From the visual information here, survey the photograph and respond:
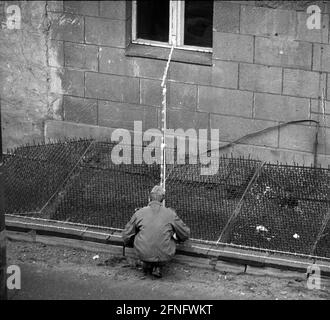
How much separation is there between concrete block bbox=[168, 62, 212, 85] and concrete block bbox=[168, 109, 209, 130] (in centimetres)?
48

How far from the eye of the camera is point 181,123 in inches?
597

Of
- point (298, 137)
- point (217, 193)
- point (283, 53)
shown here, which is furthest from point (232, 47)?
point (217, 193)

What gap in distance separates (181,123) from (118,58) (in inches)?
53.2

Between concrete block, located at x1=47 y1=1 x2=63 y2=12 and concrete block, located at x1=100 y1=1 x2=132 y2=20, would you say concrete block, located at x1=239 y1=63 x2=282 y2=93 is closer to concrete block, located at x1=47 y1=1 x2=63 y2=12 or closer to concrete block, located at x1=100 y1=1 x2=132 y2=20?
concrete block, located at x1=100 y1=1 x2=132 y2=20

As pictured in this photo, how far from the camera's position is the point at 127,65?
15.2 metres

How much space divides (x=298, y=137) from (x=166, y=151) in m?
2.01

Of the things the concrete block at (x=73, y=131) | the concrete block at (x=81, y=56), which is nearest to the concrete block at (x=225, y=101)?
the concrete block at (x=73, y=131)

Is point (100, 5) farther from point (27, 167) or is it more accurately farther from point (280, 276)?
point (280, 276)

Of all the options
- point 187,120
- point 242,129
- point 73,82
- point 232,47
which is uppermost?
point 232,47

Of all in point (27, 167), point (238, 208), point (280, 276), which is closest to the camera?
point (280, 276)

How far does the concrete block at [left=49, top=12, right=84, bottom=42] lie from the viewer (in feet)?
50.2

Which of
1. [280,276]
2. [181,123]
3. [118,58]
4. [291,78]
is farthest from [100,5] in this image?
[280,276]

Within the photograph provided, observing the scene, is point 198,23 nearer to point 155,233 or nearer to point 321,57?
point 321,57

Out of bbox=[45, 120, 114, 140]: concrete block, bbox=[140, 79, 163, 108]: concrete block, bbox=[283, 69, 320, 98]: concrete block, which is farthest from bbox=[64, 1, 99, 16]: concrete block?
bbox=[283, 69, 320, 98]: concrete block
